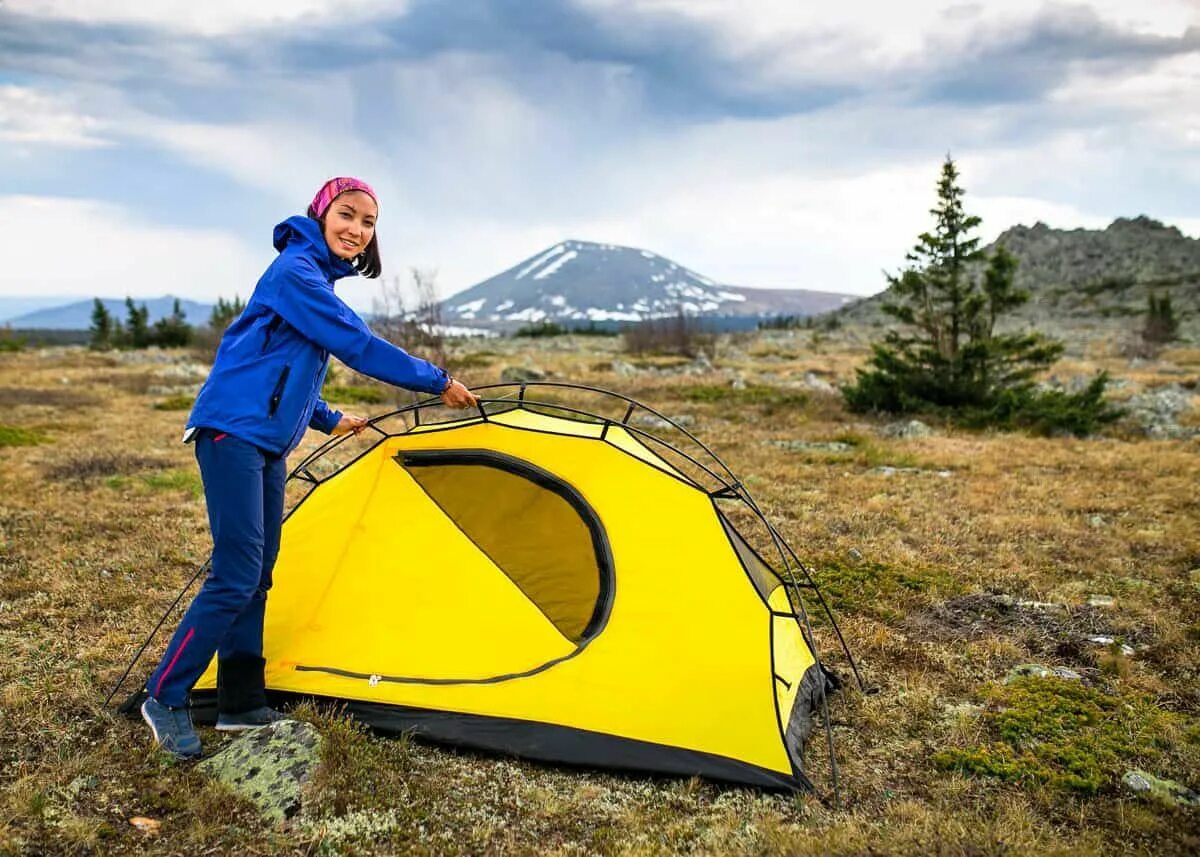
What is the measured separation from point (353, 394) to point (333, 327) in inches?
661

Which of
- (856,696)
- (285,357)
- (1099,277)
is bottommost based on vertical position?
(856,696)

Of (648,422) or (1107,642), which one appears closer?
(1107,642)

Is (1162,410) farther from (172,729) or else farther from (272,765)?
(172,729)

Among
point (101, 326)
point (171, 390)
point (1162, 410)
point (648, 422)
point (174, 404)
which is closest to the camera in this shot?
point (1162, 410)

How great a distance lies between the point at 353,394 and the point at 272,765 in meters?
16.8

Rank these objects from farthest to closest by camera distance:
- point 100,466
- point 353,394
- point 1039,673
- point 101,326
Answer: point 101,326 < point 353,394 < point 100,466 < point 1039,673

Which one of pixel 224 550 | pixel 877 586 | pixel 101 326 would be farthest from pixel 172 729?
pixel 101 326

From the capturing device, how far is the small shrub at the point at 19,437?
12.1 metres

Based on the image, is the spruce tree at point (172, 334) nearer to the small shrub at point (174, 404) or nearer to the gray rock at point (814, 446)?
the small shrub at point (174, 404)

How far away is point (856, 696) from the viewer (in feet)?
15.4

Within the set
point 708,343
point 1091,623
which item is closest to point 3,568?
point 1091,623

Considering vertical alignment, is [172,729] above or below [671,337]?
below

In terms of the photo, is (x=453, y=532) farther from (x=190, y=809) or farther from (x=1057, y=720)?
(x=1057, y=720)

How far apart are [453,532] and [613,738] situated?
1529 mm
